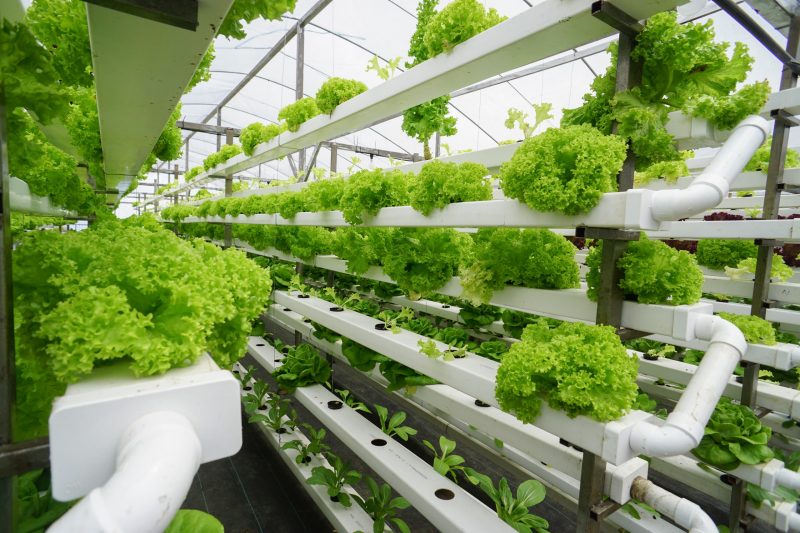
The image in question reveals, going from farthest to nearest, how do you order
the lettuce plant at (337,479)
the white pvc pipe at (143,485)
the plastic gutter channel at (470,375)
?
the lettuce plant at (337,479) < the plastic gutter channel at (470,375) < the white pvc pipe at (143,485)

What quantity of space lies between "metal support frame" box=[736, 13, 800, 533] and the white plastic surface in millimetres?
2964

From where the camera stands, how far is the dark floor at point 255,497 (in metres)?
2.90

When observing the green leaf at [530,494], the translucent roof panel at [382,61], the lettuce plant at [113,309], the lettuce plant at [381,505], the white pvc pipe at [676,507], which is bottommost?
the lettuce plant at [381,505]

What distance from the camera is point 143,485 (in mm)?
428

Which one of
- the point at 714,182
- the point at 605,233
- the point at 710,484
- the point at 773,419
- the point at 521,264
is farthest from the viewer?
the point at 773,419

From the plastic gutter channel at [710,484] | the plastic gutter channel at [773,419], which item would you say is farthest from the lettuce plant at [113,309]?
the plastic gutter channel at [773,419]

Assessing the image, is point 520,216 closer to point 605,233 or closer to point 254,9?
point 605,233

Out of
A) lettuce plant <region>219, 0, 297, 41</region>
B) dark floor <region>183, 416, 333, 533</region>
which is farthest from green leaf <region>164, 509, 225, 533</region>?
dark floor <region>183, 416, 333, 533</region>

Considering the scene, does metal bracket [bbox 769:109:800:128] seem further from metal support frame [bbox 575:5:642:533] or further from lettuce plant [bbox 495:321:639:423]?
lettuce plant [bbox 495:321:639:423]

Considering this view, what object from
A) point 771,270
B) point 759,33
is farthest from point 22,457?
point 771,270

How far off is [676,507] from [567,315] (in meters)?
0.72

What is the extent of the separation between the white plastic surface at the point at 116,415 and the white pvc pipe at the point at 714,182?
3.98 feet

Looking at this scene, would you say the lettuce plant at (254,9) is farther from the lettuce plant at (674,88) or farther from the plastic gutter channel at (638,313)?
the plastic gutter channel at (638,313)

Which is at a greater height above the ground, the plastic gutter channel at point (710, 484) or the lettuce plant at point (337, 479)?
the plastic gutter channel at point (710, 484)
